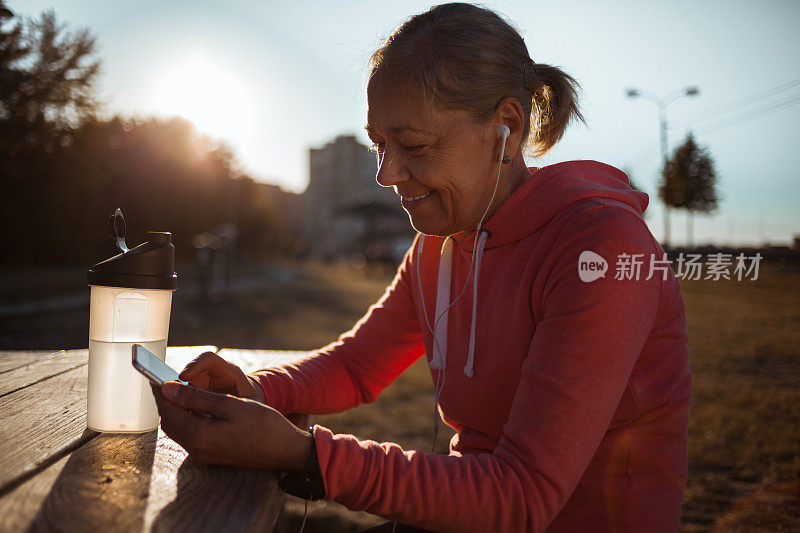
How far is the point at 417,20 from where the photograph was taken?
5.06 ft

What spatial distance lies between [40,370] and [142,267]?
3.14ft

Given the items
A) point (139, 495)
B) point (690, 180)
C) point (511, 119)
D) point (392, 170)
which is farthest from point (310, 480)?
point (690, 180)

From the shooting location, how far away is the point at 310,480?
3.35 feet

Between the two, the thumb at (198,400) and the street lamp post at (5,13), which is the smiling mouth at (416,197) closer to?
A: the thumb at (198,400)

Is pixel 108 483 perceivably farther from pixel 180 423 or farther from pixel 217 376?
pixel 217 376

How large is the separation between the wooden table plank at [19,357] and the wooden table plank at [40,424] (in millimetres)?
234

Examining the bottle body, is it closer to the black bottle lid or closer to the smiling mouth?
the black bottle lid

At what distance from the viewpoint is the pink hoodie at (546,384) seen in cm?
104

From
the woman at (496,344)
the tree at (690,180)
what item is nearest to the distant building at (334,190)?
the tree at (690,180)

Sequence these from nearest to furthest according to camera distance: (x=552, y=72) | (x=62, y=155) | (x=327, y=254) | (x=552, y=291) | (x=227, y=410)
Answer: (x=227, y=410) < (x=552, y=291) < (x=552, y=72) < (x=62, y=155) < (x=327, y=254)

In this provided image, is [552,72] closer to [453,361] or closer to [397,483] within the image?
[453,361]

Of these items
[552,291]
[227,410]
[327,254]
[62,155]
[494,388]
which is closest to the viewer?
[227,410]

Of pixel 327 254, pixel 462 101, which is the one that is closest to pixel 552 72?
pixel 462 101

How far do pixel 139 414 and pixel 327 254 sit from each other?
1269 inches
